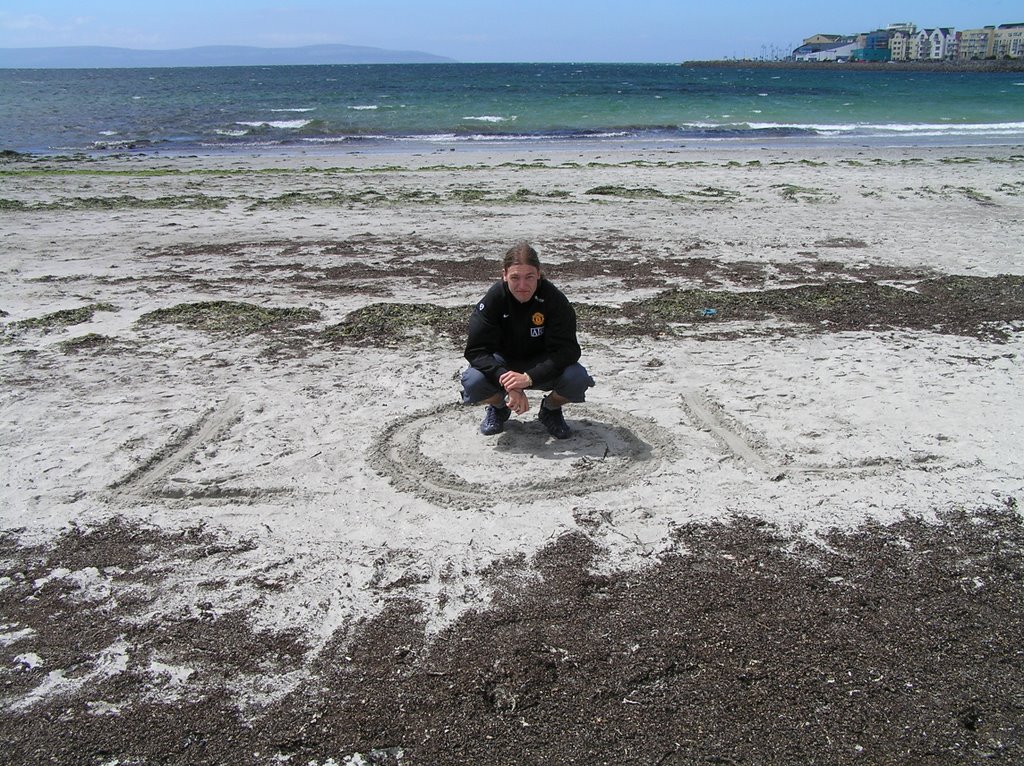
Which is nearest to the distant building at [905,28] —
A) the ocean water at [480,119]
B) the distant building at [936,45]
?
the distant building at [936,45]

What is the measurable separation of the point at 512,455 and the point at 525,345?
63 centimetres

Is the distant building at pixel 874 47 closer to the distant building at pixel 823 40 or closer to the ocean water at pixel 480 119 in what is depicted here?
the distant building at pixel 823 40

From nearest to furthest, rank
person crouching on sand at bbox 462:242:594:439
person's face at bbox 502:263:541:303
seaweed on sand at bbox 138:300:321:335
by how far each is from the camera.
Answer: person's face at bbox 502:263:541:303
person crouching on sand at bbox 462:242:594:439
seaweed on sand at bbox 138:300:321:335

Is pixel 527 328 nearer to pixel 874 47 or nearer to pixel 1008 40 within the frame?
pixel 1008 40

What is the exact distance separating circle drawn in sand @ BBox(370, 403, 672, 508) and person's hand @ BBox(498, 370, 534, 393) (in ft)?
1.34

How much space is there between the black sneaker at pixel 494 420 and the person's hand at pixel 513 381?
42 centimetres

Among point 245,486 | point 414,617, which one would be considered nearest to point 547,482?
point 414,617

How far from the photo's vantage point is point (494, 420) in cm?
467

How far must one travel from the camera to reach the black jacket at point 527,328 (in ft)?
14.4

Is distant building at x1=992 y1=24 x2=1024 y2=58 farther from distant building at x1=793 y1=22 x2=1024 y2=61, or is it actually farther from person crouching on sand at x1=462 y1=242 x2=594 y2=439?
person crouching on sand at x1=462 y1=242 x2=594 y2=439

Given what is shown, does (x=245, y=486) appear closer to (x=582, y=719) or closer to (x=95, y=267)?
(x=582, y=719)

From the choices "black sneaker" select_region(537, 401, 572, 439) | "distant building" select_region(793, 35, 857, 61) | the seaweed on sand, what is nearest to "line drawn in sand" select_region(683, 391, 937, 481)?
"black sneaker" select_region(537, 401, 572, 439)

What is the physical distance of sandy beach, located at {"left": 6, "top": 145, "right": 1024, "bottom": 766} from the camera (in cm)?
260

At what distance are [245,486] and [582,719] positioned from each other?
2.26 metres
